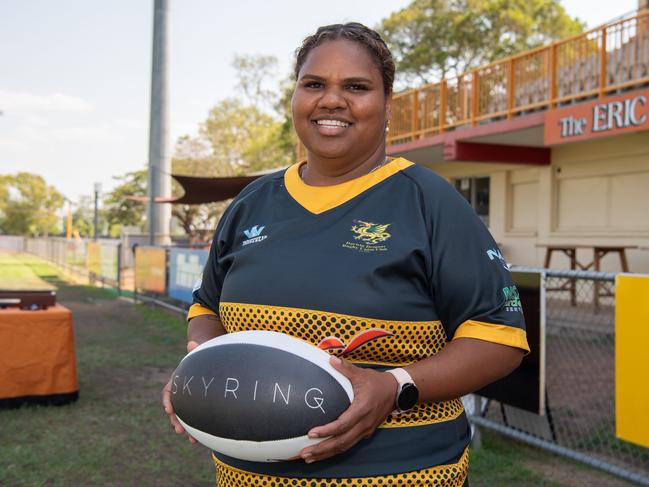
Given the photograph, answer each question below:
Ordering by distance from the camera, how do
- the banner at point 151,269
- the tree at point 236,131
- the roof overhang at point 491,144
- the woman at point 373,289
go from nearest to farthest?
the woman at point 373,289 < the roof overhang at point 491,144 < the banner at point 151,269 < the tree at point 236,131

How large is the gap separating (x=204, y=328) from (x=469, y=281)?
2.63 feet

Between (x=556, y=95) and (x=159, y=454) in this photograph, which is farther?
(x=556, y=95)

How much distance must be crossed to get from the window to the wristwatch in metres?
15.6

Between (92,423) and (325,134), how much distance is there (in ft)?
16.3

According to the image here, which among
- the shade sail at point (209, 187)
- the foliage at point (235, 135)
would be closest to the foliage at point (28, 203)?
the foliage at point (235, 135)

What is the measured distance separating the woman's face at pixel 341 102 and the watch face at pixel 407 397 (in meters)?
0.60

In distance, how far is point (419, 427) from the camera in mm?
1609

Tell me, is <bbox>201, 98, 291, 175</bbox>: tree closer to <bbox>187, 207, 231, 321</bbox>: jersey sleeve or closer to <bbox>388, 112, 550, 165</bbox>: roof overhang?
<bbox>388, 112, 550, 165</bbox>: roof overhang

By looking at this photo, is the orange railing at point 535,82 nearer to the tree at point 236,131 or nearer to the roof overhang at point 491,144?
the roof overhang at point 491,144

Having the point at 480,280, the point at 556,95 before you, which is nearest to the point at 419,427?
the point at 480,280

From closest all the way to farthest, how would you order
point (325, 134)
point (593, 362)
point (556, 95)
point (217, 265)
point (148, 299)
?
point (325, 134) < point (217, 265) < point (593, 362) < point (556, 95) < point (148, 299)

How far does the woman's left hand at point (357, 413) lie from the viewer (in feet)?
4.70

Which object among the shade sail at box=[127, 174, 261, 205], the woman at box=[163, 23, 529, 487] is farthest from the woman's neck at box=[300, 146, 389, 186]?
the shade sail at box=[127, 174, 261, 205]

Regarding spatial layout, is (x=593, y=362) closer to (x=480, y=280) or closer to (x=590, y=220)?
(x=590, y=220)
